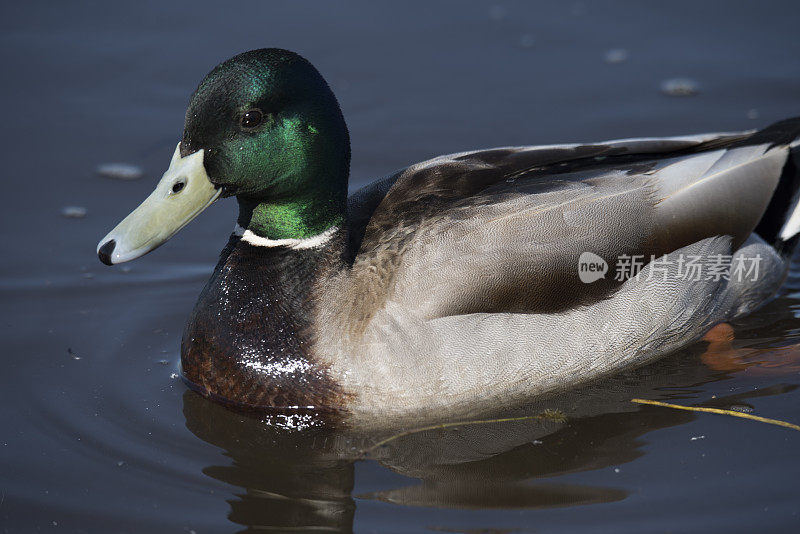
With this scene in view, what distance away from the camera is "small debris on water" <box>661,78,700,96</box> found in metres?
8.07

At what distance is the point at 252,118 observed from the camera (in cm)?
486

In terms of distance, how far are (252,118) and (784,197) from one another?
3126 mm

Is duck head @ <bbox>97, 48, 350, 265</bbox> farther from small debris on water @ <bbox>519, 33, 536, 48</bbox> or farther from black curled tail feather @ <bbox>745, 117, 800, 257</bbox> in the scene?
small debris on water @ <bbox>519, 33, 536, 48</bbox>

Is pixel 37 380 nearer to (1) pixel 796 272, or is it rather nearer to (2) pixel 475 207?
(2) pixel 475 207

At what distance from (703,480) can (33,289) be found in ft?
12.9

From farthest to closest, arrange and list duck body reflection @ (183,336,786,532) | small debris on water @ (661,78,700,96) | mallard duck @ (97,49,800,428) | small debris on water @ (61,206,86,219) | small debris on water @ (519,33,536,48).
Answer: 1. small debris on water @ (519,33,536,48)
2. small debris on water @ (661,78,700,96)
3. small debris on water @ (61,206,86,219)
4. mallard duck @ (97,49,800,428)
5. duck body reflection @ (183,336,786,532)

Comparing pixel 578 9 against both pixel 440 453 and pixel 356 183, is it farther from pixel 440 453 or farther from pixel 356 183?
pixel 440 453

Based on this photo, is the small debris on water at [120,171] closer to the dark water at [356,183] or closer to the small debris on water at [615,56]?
the dark water at [356,183]

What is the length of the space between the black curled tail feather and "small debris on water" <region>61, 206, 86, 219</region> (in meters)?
4.16

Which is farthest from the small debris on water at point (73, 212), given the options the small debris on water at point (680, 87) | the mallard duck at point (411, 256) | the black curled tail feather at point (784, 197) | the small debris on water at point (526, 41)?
the small debris on water at point (680, 87)

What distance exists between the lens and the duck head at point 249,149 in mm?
4773

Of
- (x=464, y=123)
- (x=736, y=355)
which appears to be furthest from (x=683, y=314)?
(x=464, y=123)

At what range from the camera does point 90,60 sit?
833cm

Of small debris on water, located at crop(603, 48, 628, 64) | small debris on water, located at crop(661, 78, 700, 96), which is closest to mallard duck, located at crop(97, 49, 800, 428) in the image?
small debris on water, located at crop(661, 78, 700, 96)
